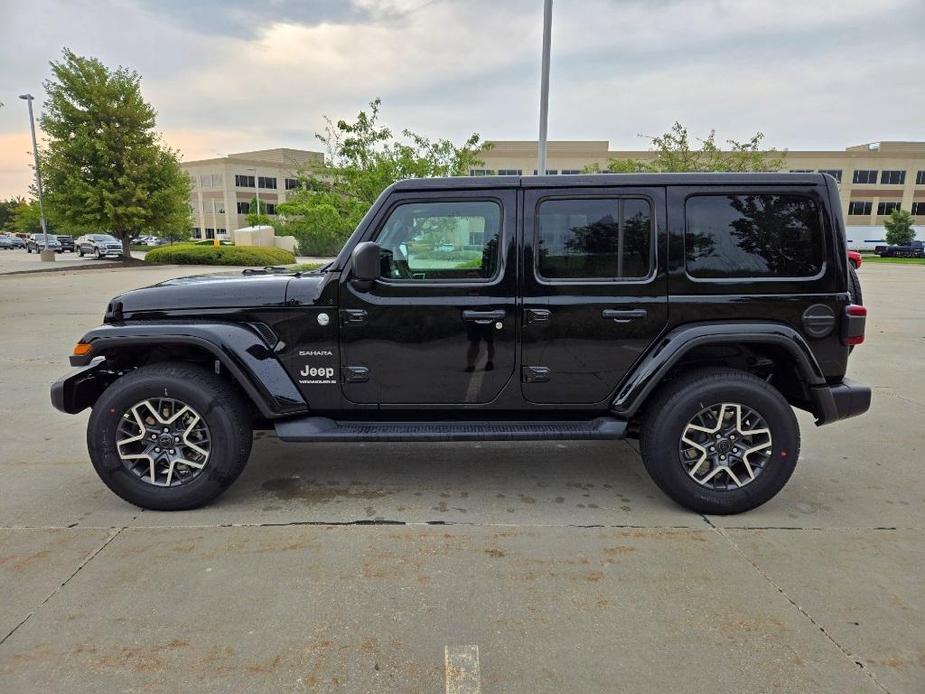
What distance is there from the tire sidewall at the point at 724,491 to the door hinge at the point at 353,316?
5.96 feet

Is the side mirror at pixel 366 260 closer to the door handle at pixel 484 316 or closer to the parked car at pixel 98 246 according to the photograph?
the door handle at pixel 484 316

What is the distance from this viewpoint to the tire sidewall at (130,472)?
331 centimetres

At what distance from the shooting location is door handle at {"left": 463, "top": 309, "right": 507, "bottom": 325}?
339 centimetres

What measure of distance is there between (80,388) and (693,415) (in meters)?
3.63

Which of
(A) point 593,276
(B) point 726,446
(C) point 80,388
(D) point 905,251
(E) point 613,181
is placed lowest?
(B) point 726,446

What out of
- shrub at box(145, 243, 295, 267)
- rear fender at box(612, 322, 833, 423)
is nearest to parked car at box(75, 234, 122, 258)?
shrub at box(145, 243, 295, 267)

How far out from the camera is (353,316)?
11.1ft

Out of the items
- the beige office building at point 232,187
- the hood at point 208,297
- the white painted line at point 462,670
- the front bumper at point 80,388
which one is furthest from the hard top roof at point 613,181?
the beige office building at point 232,187

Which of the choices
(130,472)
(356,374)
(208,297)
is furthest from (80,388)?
(356,374)

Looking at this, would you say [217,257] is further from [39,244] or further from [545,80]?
[39,244]

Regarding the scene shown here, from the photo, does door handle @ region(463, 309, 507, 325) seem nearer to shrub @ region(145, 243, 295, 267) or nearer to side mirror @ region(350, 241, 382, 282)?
side mirror @ region(350, 241, 382, 282)

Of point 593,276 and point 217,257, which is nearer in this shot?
point 593,276

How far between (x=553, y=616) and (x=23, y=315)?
41.6 ft

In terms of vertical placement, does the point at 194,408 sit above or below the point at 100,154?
below
